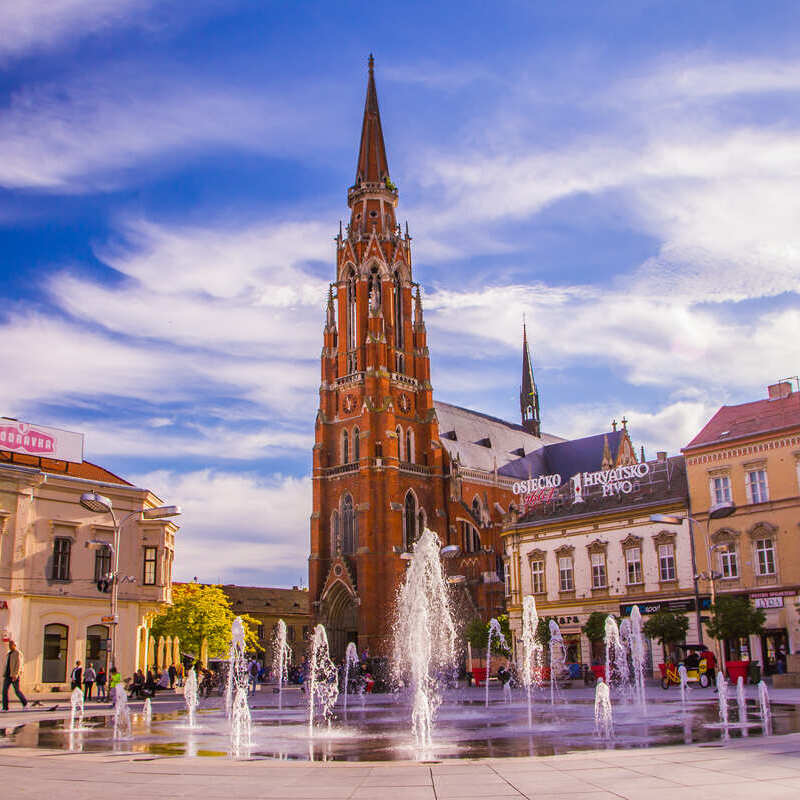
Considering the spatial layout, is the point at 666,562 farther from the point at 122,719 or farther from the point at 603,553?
the point at 122,719

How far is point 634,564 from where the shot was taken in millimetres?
48781

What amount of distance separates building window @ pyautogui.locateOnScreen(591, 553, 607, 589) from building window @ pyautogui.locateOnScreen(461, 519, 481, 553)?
96.9 feet

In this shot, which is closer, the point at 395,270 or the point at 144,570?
the point at 144,570

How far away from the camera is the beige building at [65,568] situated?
38.8 metres

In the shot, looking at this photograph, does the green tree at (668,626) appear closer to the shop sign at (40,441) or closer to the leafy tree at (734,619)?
the leafy tree at (734,619)

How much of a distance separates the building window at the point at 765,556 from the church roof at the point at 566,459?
4409 cm

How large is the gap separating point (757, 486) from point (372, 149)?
5853 centimetres

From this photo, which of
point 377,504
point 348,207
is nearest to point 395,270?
point 348,207

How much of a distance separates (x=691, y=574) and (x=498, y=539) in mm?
35485

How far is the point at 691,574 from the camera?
46094 millimetres

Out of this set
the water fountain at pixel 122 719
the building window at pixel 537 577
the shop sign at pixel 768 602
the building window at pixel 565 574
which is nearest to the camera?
the water fountain at pixel 122 719

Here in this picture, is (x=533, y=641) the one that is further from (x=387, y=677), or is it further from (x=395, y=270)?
(x=395, y=270)

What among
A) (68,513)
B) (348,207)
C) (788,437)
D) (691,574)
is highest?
(348,207)

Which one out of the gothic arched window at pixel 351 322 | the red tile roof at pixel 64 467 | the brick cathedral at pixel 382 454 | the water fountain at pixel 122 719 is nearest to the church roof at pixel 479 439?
the brick cathedral at pixel 382 454
